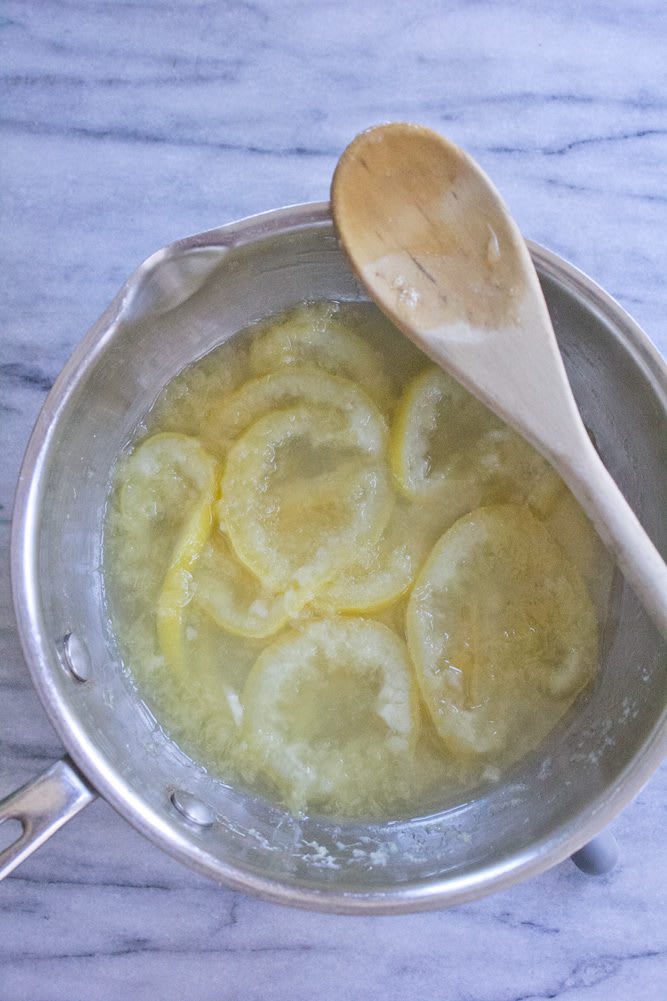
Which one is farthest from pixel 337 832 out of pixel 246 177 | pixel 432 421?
pixel 246 177

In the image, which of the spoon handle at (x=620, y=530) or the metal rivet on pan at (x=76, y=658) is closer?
the spoon handle at (x=620, y=530)

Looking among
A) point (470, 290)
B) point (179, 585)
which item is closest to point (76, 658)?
point (179, 585)

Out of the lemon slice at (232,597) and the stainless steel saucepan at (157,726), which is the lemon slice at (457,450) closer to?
the stainless steel saucepan at (157,726)

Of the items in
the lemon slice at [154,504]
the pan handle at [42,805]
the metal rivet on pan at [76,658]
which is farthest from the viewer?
the lemon slice at [154,504]

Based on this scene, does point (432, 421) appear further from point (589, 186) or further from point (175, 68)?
point (175, 68)

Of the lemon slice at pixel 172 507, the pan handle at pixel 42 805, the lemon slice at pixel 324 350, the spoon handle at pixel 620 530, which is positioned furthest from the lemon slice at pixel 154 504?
the spoon handle at pixel 620 530

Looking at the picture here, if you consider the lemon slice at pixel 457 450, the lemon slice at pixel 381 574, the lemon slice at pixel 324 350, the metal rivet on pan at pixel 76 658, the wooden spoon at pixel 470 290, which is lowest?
the metal rivet on pan at pixel 76 658

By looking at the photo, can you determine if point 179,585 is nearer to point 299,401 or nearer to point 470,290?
point 299,401
